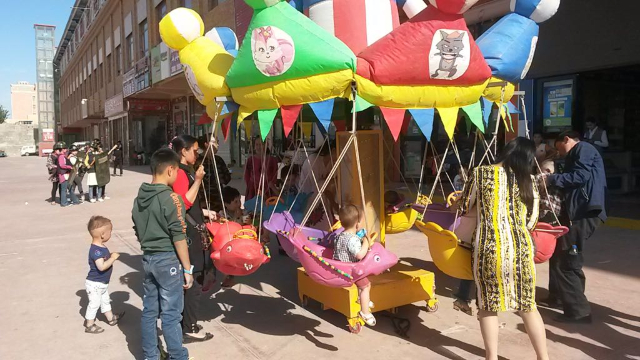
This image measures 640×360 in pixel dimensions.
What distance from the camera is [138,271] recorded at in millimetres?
6715

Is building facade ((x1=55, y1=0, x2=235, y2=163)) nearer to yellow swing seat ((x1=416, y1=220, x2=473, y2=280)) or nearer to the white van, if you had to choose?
yellow swing seat ((x1=416, y1=220, x2=473, y2=280))

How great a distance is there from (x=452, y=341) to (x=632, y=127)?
33.8 ft

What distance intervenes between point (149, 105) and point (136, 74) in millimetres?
3158

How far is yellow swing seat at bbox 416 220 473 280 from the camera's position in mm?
3660

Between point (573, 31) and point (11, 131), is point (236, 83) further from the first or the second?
point (11, 131)

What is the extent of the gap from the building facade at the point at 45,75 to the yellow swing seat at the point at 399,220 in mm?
87362

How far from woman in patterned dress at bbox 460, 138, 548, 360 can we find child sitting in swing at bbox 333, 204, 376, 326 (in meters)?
0.88

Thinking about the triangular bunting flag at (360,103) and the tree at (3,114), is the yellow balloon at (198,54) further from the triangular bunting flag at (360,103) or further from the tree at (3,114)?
the tree at (3,114)

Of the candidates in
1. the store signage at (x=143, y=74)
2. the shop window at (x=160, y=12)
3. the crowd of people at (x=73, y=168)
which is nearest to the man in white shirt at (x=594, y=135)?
the crowd of people at (x=73, y=168)

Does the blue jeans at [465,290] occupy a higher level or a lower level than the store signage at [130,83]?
lower

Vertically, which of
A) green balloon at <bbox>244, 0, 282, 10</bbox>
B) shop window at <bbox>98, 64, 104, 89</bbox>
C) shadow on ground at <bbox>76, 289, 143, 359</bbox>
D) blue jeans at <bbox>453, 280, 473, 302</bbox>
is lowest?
shadow on ground at <bbox>76, 289, 143, 359</bbox>

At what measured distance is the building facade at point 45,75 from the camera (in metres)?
82.9

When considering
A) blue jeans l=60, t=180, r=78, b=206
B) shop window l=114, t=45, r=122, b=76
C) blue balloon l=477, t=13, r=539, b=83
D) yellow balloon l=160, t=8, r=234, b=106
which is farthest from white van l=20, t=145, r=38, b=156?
blue balloon l=477, t=13, r=539, b=83

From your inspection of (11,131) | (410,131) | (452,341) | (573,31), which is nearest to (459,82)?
(452,341)
